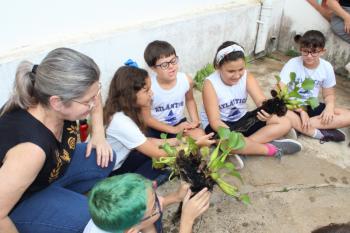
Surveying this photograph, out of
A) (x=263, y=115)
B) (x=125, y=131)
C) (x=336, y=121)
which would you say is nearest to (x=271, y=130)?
(x=263, y=115)

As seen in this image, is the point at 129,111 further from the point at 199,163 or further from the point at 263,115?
the point at 263,115

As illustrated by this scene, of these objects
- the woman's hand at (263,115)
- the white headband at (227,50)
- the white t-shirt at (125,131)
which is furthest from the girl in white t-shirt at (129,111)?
the white headband at (227,50)

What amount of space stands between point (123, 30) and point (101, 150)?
154 centimetres

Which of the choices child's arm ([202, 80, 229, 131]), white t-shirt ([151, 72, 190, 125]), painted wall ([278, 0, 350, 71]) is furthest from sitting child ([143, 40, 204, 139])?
painted wall ([278, 0, 350, 71])

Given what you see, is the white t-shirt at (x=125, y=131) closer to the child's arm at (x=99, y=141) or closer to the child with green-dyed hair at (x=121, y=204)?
the child's arm at (x=99, y=141)

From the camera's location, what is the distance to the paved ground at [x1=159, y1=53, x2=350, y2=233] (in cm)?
239

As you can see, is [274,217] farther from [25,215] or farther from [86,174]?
[25,215]

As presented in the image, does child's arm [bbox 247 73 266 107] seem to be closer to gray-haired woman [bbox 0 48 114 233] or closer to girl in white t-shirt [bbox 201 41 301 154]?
girl in white t-shirt [bbox 201 41 301 154]

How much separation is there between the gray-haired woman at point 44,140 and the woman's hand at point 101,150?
0.74ft

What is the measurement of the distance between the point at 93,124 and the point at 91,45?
101cm

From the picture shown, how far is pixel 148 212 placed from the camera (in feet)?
5.04

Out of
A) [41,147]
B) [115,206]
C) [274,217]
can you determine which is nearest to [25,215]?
[41,147]

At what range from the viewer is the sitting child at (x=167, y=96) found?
2.83m

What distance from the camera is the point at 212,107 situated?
9.68 feet
